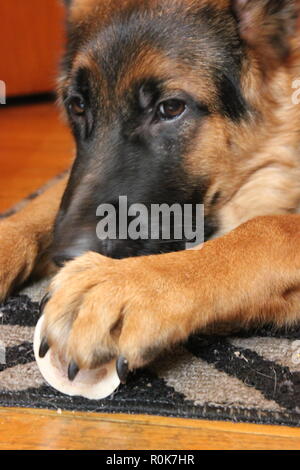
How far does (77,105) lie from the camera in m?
1.57

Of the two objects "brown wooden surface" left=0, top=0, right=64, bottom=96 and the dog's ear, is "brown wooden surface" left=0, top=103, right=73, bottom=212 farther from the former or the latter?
the dog's ear

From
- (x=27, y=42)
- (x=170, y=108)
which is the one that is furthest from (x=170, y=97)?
(x=27, y=42)

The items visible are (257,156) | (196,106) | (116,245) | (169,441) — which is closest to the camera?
(169,441)

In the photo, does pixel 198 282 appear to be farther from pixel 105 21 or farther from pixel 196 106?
pixel 105 21

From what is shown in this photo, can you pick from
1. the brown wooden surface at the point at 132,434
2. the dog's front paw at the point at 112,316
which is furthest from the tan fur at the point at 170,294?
the brown wooden surface at the point at 132,434

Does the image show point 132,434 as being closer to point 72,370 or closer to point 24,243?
point 72,370

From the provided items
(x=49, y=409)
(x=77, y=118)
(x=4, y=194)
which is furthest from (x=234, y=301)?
(x=4, y=194)

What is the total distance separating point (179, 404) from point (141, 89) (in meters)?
0.74

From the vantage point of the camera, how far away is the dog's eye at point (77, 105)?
5.06 ft

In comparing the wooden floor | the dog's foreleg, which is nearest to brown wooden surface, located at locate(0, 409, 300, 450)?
the wooden floor

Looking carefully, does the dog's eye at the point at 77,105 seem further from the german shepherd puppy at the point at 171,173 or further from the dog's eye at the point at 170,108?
the dog's eye at the point at 170,108

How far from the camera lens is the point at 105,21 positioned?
4.94ft

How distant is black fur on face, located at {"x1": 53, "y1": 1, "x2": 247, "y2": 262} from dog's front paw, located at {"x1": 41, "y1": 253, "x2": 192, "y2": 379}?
0.22 metres

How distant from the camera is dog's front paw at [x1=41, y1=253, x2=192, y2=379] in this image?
3.46ft
